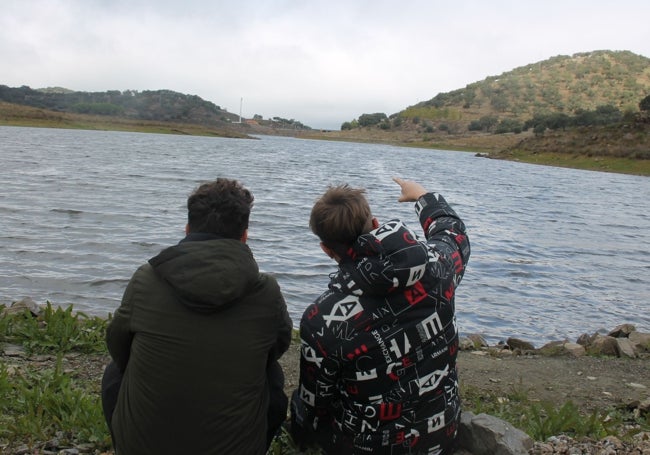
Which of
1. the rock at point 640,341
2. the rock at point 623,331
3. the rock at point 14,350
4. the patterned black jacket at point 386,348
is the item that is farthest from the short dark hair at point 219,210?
the rock at point 623,331

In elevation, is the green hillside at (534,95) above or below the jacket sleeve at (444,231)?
above

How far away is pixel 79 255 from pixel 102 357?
6497 mm

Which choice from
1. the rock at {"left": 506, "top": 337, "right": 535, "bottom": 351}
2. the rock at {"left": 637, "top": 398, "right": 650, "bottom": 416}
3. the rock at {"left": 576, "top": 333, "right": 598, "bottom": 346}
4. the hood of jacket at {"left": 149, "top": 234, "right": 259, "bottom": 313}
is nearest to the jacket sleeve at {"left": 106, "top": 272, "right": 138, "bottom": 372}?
the hood of jacket at {"left": 149, "top": 234, "right": 259, "bottom": 313}

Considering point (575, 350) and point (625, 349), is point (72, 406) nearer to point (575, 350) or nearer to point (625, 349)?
point (575, 350)

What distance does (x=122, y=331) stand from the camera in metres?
2.68

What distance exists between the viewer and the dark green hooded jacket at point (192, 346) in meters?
2.54

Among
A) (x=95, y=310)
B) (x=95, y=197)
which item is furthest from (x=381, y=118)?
(x=95, y=310)

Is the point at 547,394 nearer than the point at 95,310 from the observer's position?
Yes

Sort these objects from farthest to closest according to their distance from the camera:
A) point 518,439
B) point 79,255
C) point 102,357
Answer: point 79,255 < point 102,357 < point 518,439

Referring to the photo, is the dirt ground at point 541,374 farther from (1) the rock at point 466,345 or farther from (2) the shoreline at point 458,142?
(2) the shoreline at point 458,142

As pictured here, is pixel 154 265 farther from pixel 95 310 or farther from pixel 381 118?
pixel 381 118

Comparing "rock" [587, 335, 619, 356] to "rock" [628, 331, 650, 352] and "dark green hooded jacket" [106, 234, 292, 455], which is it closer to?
"rock" [628, 331, 650, 352]

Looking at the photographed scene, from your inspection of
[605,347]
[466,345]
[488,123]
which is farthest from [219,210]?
[488,123]

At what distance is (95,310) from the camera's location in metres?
8.49
